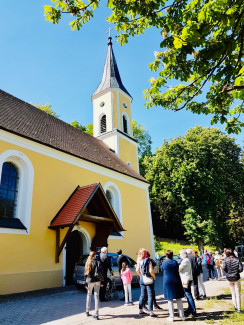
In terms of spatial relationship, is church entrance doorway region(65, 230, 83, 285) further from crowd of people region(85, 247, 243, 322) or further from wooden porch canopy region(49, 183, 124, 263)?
crowd of people region(85, 247, 243, 322)

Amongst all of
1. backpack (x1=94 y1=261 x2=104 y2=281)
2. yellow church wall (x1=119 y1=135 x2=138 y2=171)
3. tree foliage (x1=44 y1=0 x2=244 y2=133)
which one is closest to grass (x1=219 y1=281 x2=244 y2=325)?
backpack (x1=94 y1=261 x2=104 y2=281)

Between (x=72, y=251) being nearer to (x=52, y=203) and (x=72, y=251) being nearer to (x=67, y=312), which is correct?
(x=52, y=203)

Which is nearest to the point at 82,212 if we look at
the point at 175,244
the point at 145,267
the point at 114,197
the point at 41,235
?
the point at 41,235

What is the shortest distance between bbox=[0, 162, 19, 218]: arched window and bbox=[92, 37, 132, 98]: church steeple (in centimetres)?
1657

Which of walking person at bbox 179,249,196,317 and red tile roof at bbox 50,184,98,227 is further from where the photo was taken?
red tile roof at bbox 50,184,98,227

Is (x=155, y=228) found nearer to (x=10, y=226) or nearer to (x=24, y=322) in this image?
(x=10, y=226)

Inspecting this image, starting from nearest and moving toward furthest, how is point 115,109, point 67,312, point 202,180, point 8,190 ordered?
1. point 67,312
2. point 8,190
3. point 115,109
4. point 202,180

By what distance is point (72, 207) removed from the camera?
11844 mm

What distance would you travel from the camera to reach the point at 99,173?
15.7 meters

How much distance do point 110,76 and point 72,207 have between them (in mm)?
19461

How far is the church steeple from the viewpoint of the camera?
25875 mm

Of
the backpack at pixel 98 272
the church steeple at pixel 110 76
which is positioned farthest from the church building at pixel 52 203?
the church steeple at pixel 110 76

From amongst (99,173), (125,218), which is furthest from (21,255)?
(125,218)

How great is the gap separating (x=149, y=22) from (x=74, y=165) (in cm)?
969
